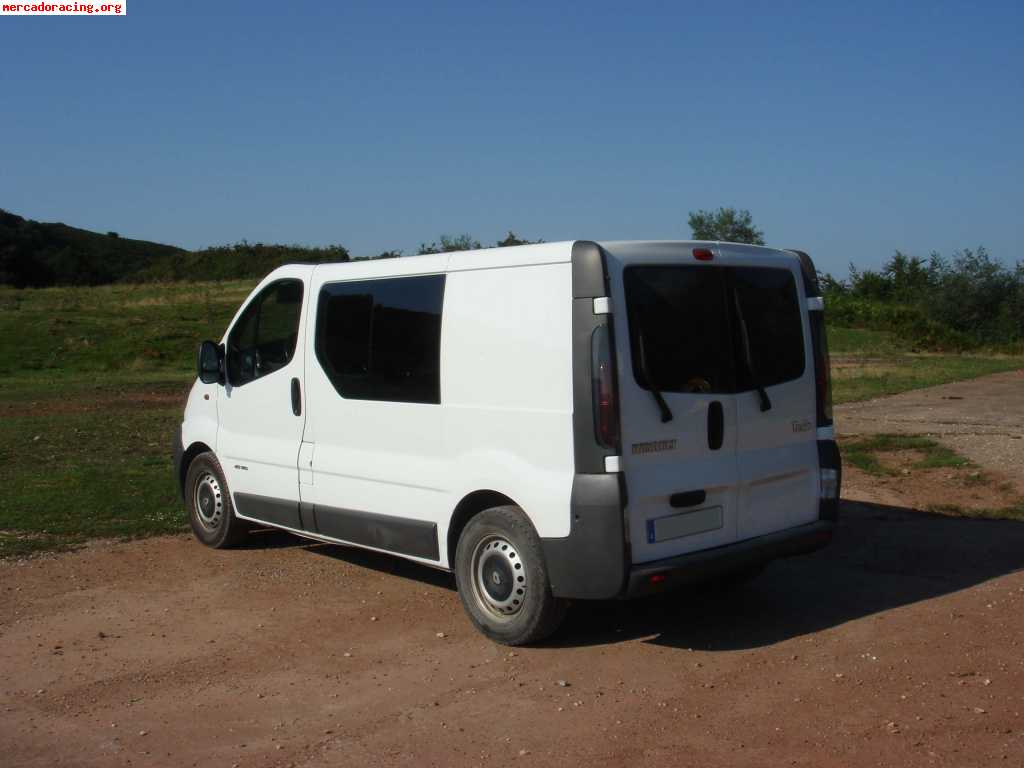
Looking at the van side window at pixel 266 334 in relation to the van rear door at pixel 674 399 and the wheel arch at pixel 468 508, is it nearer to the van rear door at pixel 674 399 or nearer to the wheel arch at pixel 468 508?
the wheel arch at pixel 468 508

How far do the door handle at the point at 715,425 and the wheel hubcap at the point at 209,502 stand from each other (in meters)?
4.33

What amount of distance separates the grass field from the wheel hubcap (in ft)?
2.69

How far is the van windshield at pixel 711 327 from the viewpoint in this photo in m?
5.96

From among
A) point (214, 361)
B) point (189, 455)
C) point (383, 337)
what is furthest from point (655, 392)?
point (189, 455)

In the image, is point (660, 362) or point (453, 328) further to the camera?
point (453, 328)

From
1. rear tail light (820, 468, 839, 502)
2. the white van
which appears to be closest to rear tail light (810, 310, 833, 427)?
the white van

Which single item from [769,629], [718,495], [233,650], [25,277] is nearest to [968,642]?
[769,629]

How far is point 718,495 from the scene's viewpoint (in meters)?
6.22

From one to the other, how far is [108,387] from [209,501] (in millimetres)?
17327

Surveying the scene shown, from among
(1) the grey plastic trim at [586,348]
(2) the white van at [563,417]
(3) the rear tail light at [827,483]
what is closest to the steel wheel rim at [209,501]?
(2) the white van at [563,417]

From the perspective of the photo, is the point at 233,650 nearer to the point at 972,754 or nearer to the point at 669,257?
the point at 669,257

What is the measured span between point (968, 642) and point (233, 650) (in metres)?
4.14

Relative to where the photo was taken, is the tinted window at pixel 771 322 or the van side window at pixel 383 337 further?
the van side window at pixel 383 337

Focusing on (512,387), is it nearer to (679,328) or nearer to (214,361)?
(679,328)
